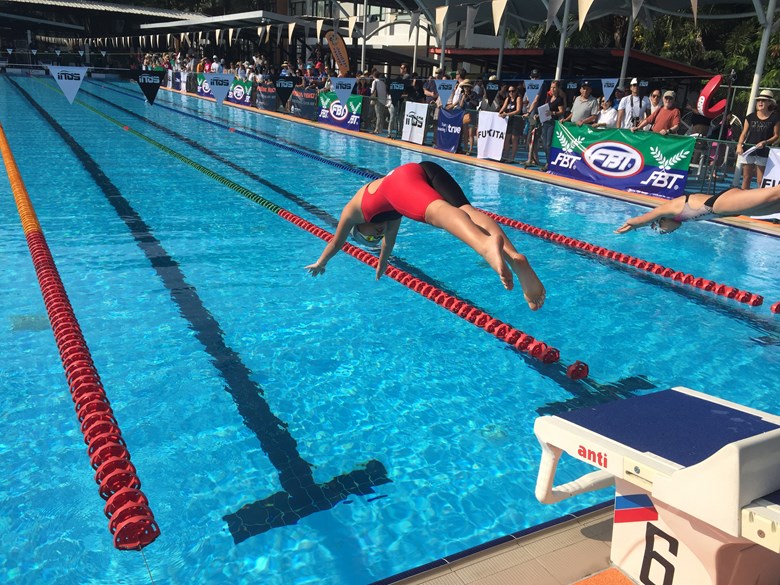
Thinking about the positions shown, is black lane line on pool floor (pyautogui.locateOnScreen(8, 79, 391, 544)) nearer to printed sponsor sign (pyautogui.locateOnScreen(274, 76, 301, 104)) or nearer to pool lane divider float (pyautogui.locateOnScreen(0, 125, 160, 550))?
pool lane divider float (pyautogui.locateOnScreen(0, 125, 160, 550))

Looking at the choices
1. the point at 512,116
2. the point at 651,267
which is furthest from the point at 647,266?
the point at 512,116

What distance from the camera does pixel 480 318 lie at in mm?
5070

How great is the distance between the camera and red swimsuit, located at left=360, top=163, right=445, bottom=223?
11.0 ft

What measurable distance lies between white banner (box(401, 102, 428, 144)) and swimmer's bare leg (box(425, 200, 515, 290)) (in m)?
11.7

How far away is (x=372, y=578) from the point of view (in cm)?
250

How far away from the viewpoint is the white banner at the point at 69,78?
1234 centimetres

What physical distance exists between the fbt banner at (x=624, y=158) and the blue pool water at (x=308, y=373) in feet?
4.64

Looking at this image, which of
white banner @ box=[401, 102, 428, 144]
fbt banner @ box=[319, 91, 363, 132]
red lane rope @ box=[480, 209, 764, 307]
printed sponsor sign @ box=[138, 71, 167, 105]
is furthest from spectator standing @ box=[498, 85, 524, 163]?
printed sponsor sign @ box=[138, 71, 167, 105]

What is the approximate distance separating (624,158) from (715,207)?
23.2 ft

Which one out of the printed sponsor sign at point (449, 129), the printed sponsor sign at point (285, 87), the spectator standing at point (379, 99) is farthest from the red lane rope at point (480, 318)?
the printed sponsor sign at point (285, 87)

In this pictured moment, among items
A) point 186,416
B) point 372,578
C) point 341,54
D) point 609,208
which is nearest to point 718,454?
point 372,578

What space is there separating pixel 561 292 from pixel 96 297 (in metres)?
4.08

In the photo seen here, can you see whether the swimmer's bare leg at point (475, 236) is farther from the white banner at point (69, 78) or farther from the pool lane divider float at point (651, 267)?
the white banner at point (69, 78)

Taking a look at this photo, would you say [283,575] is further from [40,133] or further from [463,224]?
[40,133]
